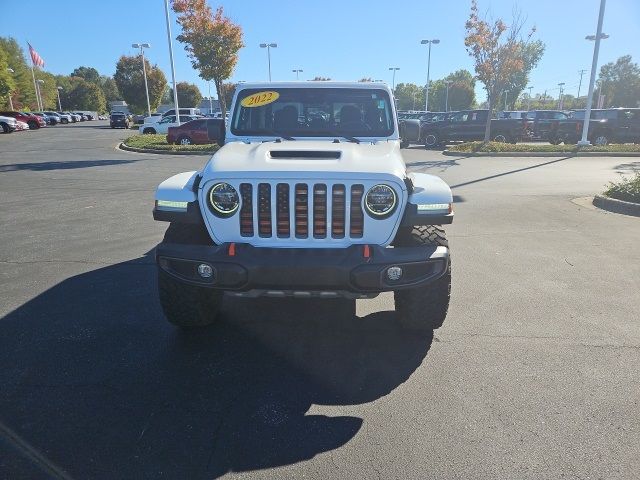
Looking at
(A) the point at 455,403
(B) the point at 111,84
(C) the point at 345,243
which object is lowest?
(A) the point at 455,403

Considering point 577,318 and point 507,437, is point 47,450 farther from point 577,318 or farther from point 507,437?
point 577,318

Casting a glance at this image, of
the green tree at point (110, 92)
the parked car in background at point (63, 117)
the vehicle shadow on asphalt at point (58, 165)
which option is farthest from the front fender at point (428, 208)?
the green tree at point (110, 92)

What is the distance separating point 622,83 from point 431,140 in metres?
82.7

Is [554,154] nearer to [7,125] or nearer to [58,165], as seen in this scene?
[58,165]

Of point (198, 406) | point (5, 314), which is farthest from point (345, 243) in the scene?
point (5, 314)

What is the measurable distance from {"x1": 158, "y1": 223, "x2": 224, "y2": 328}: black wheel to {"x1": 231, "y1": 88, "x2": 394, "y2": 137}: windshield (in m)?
1.47

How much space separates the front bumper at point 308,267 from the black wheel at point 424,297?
0.18 meters

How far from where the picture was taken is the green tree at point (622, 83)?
82.6m

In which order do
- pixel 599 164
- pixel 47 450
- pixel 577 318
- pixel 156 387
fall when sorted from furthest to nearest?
1. pixel 599 164
2. pixel 577 318
3. pixel 156 387
4. pixel 47 450

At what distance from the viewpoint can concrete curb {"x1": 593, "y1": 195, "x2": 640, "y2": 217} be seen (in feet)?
26.3

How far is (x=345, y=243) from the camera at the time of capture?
3.11 metres

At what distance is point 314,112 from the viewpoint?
175 inches

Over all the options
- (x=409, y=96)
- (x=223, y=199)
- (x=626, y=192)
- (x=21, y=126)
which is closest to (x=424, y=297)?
(x=223, y=199)

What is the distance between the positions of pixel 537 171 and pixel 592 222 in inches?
272
